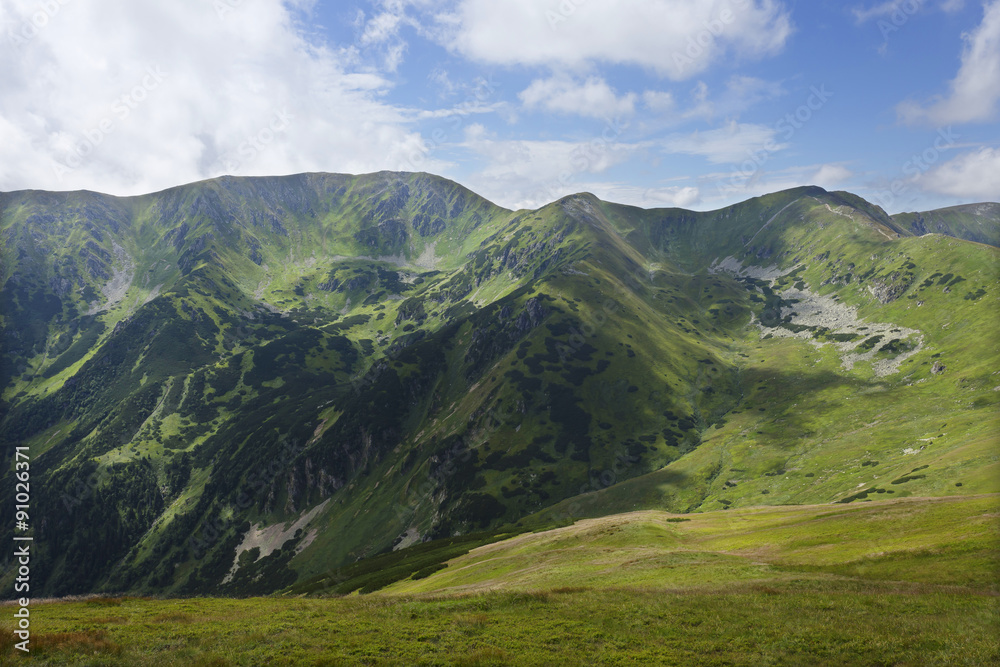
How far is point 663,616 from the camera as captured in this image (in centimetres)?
3064

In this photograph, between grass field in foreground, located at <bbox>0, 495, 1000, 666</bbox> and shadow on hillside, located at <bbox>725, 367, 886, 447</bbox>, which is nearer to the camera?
grass field in foreground, located at <bbox>0, 495, 1000, 666</bbox>

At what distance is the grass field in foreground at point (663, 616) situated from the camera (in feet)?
80.4

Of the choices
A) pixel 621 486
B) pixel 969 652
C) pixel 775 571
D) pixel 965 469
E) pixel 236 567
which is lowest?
pixel 236 567

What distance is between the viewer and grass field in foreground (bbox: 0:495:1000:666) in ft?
80.4

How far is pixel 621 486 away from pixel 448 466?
69922 mm

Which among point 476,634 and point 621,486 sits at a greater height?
point 476,634

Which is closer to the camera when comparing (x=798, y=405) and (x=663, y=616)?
(x=663, y=616)

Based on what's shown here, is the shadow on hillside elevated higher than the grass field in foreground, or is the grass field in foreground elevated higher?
the grass field in foreground

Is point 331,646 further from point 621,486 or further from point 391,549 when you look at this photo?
point 391,549

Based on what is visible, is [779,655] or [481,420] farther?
[481,420]

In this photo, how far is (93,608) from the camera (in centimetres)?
3675

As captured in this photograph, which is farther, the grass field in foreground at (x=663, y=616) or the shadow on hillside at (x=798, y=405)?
the shadow on hillside at (x=798, y=405)

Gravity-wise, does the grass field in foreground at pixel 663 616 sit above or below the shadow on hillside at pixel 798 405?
above

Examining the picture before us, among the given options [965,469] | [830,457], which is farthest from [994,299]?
[965,469]
